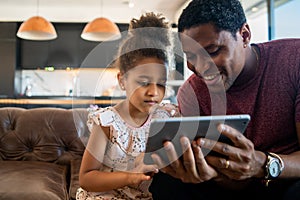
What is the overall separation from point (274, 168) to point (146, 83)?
455 mm

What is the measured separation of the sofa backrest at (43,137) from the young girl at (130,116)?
59 cm

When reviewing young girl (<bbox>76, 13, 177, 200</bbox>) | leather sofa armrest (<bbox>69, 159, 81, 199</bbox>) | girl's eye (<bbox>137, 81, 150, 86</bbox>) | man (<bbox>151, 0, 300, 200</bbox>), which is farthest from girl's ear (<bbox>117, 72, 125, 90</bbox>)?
leather sofa armrest (<bbox>69, 159, 81, 199</bbox>)

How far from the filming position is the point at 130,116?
44.2 inches

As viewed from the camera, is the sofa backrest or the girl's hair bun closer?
the girl's hair bun

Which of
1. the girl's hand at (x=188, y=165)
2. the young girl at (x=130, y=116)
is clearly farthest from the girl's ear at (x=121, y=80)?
the girl's hand at (x=188, y=165)

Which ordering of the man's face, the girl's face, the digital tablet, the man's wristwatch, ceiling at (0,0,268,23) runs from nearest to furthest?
the digital tablet → the man's wristwatch → the man's face → the girl's face → ceiling at (0,0,268,23)

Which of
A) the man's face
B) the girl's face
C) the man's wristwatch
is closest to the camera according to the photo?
the man's wristwatch

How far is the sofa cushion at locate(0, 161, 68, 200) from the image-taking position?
123 centimetres

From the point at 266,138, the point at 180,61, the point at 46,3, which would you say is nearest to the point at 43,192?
the point at 180,61

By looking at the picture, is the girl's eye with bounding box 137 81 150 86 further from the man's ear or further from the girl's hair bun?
the man's ear

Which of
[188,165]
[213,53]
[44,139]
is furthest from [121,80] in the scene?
[44,139]

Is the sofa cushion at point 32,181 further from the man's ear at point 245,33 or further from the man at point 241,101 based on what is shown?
the man's ear at point 245,33

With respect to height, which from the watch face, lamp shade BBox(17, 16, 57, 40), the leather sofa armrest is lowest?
the leather sofa armrest

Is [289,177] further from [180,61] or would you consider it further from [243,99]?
[180,61]
